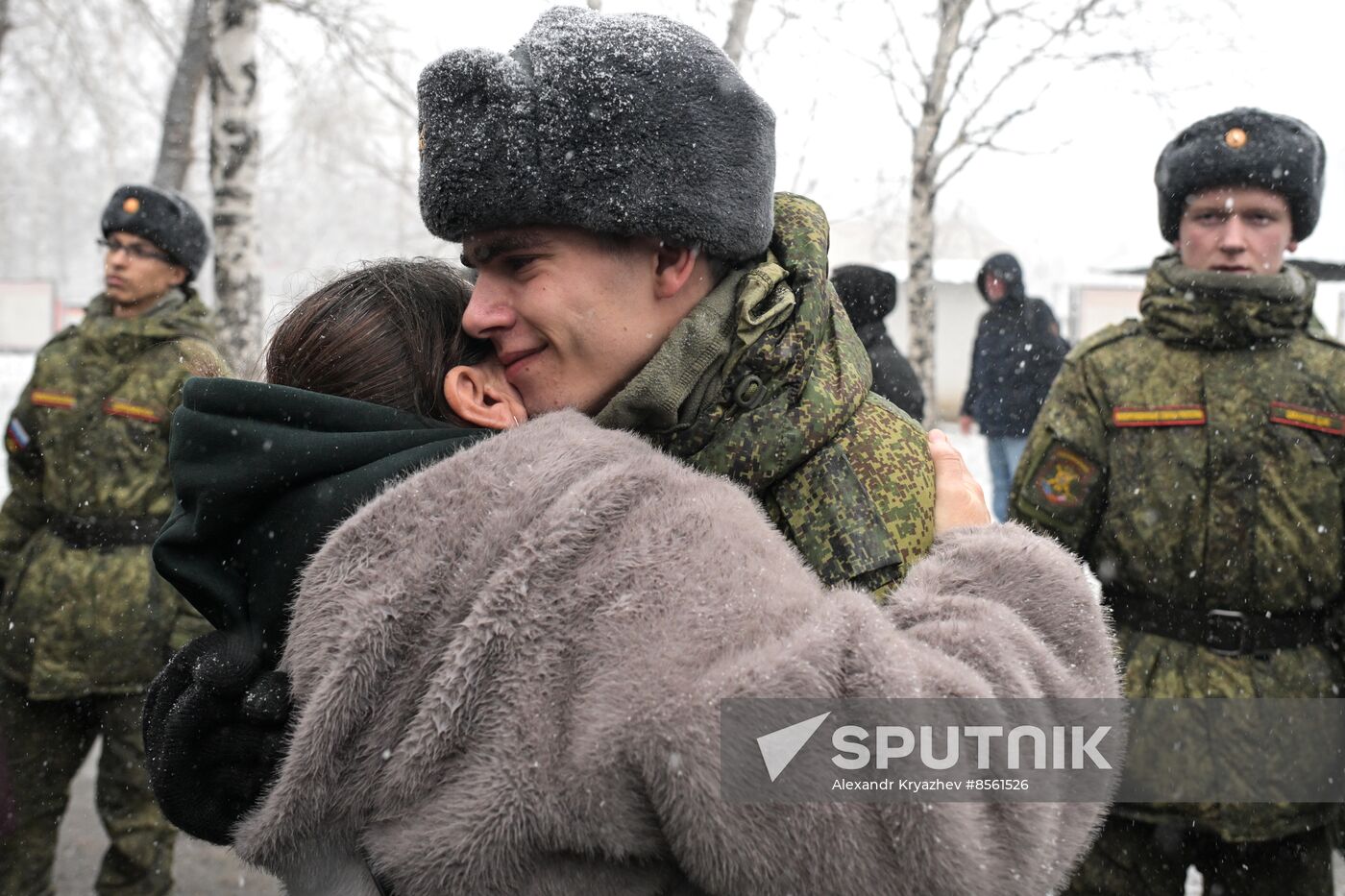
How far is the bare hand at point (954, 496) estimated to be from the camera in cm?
163

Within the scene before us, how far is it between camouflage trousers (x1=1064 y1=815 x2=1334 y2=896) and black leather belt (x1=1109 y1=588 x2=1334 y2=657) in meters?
0.53

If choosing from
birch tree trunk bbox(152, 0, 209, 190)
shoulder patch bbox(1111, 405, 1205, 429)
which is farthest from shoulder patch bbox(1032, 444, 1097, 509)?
birch tree trunk bbox(152, 0, 209, 190)

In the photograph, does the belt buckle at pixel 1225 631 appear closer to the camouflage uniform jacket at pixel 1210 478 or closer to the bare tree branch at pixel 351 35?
the camouflage uniform jacket at pixel 1210 478

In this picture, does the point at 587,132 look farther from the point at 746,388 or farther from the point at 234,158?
the point at 234,158

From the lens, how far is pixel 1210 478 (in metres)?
3.30

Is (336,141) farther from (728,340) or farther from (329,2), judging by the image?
(728,340)

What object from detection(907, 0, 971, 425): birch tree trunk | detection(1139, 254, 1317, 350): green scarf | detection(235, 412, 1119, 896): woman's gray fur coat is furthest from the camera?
detection(907, 0, 971, 425): birch tree trunk

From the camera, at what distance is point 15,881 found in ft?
12.8

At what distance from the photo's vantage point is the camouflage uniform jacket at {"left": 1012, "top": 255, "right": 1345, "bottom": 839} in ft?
10.4

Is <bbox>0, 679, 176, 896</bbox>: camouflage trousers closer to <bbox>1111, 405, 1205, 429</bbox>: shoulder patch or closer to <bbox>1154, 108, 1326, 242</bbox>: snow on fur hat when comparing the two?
<bbox>1111, 405, 1205, 429</bbox>: shoulder patch

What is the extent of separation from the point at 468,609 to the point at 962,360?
22.0m

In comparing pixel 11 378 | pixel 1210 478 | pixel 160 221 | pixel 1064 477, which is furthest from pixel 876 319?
pixel 11 378

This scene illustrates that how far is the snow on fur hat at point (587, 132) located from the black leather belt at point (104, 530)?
320 cm

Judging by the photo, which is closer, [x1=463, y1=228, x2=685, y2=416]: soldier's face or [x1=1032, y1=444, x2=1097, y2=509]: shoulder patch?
[x1=463, y1=228, x2=685, y2=416]: soldier's face
